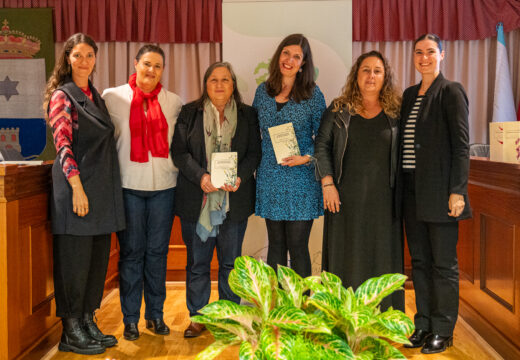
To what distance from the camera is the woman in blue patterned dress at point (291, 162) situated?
2484mm

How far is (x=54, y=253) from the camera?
92.3 inches

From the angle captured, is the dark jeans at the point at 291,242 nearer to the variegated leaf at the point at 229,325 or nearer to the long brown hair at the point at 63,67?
the long brown hair at the point at 63,67

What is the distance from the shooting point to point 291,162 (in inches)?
95.7

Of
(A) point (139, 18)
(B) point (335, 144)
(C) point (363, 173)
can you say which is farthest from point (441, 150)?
(A) point (139, 18)

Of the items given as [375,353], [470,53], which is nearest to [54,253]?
[375,353]

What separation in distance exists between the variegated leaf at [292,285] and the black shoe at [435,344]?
5.79 ft

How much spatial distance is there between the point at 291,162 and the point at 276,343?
169 cm

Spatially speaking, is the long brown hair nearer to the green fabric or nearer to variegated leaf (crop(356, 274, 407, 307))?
the green fabric

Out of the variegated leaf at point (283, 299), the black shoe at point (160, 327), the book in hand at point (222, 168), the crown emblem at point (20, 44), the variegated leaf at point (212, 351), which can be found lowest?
the black shoe at point (160, 327)

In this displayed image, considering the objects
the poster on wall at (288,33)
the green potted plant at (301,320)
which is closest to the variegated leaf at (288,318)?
the green potted plant at (301,320)

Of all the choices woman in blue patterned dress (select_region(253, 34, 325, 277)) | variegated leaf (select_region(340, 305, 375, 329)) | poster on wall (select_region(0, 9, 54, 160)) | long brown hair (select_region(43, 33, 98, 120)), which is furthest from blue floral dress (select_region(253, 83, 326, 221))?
poster on wall (select_region(0, 9, 54, 160))

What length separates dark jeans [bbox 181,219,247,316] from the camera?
2562 millimetres

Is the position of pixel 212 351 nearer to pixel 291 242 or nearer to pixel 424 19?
pixel 291 242

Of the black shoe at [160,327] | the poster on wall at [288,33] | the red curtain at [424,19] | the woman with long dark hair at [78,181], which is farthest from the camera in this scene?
the red curtain at [424,19]
